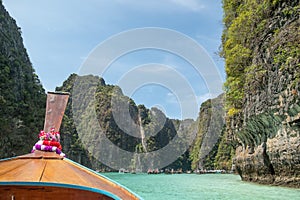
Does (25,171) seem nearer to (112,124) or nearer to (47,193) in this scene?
(47,193)

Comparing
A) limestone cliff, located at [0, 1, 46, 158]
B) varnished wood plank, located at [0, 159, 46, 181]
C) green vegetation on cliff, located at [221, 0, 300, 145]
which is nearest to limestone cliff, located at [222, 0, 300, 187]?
green vegetation on cliff, located at [221, 0, 300, 145]

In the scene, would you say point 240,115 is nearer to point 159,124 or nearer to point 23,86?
point 23,86

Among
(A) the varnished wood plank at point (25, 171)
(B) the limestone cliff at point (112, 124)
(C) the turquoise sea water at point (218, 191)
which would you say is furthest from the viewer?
(B) the limestone cliff at point (112, 124)

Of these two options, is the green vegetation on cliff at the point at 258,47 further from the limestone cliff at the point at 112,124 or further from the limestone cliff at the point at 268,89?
the limestone cliff at the point at 112,124

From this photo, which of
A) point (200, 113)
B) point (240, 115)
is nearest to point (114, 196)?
point (240, 115)

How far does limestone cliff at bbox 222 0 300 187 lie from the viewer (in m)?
8.49

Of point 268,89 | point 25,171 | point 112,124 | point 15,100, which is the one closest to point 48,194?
point 25,171

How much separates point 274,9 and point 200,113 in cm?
4586

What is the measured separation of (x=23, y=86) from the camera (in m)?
24.9

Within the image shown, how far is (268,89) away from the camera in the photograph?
9.66 m

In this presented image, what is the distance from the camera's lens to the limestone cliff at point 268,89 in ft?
27.9

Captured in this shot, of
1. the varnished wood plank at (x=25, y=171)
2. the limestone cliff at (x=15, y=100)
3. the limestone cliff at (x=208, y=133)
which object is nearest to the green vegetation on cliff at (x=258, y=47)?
the varnished wood plank at (x=25, y=171)

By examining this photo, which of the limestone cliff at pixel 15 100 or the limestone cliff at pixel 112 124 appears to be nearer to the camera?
the limestone cliff at pixel 15 100

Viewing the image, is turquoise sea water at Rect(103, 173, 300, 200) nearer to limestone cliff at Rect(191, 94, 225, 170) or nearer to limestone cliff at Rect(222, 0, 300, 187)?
limestone cliff at Rect(222, 0, 300, 187)
